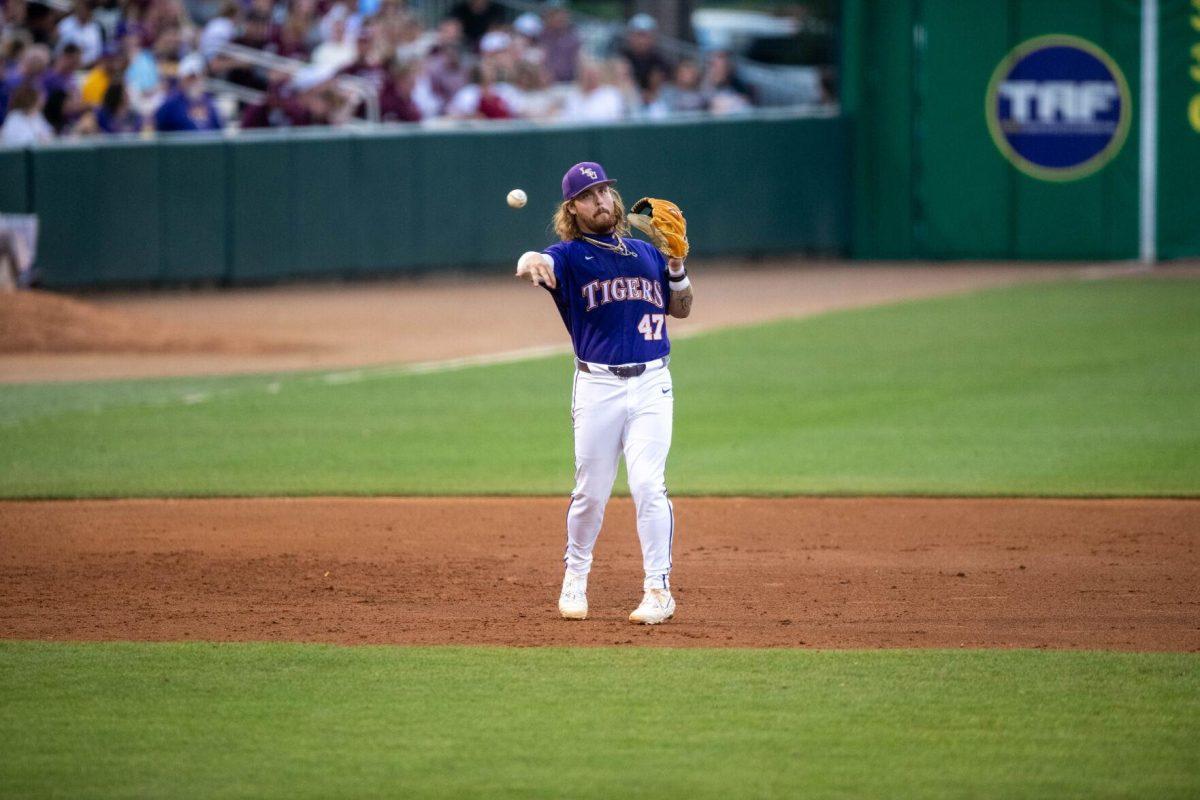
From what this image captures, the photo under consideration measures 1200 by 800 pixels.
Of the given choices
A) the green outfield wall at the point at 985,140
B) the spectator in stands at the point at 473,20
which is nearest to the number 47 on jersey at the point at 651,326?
the green outfield wall at the point at 985,140

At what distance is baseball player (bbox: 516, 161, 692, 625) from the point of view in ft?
22.6

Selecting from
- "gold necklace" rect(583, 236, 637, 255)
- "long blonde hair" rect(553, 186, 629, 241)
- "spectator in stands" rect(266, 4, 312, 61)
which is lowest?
"gold necklace" rect(583, 236, 637, 255)

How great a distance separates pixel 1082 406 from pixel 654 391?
6746 mm

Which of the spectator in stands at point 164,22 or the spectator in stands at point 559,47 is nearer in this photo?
the spectator in stands at point 164,22

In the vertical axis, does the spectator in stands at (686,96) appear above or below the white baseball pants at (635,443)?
above

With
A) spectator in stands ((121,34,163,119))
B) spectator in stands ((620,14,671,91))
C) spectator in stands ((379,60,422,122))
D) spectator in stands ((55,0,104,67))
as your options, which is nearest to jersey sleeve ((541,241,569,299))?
Result: spectator in stands ((121,34,163,119))

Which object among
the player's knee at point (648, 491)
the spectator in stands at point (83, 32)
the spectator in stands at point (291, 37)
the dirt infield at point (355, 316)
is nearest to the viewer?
the player's knee at point (648, 491)

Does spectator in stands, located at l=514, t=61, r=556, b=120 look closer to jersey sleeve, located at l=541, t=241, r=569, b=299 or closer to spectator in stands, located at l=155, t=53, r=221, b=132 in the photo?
spectator in stands, located at l=155, t=53, r=221, b=132

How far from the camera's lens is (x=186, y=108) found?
771 inches

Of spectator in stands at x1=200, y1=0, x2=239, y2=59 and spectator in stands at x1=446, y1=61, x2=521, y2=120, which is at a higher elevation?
spectator in stands at x1=200, y1=0, x2=239, y2=59

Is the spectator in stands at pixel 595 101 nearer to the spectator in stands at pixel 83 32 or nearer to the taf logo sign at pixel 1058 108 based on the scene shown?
the taf logo sign at pixel 1058 108

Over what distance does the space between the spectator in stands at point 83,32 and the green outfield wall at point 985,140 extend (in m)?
9.93

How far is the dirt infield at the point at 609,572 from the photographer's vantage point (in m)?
6.99

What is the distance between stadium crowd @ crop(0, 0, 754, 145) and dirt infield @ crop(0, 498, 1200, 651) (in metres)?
10.5
